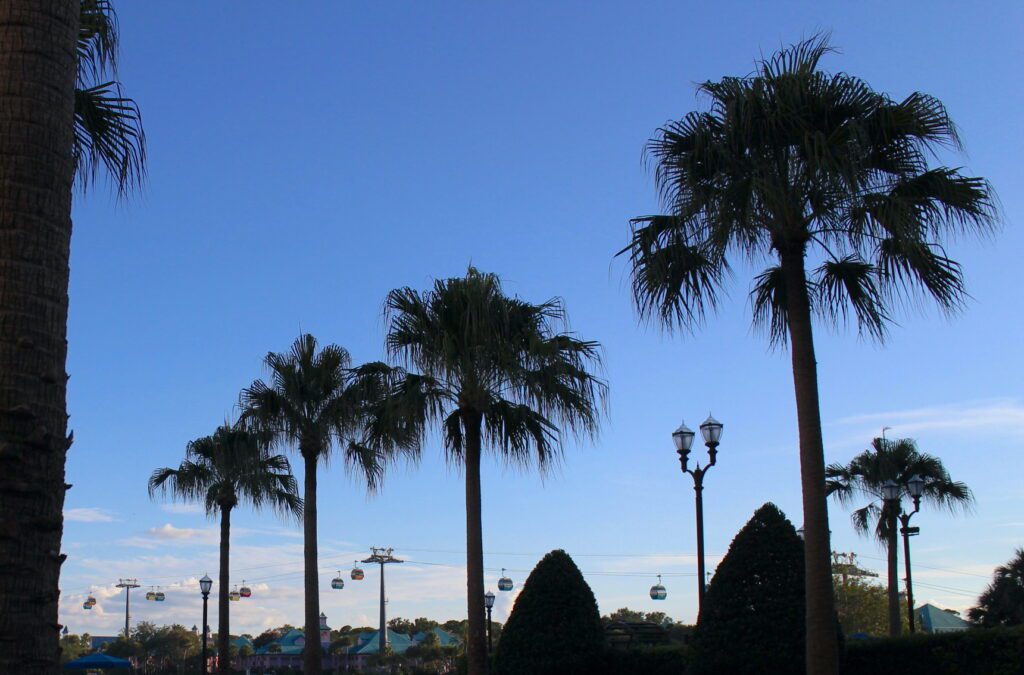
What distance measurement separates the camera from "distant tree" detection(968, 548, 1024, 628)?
30953 millimetres

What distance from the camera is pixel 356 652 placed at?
80.8 meters

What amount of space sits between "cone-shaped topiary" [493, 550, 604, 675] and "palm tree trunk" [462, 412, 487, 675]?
2.00ft

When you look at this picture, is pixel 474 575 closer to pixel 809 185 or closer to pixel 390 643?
pixel 809 185

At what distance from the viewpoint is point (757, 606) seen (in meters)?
16.3

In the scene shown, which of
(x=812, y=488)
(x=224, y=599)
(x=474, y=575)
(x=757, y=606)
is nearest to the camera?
(x=812, y=488)

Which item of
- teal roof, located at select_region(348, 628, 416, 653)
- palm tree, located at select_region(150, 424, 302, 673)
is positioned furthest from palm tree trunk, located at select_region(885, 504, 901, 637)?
teal roof, located at select_region(348, 628, 416, 653)

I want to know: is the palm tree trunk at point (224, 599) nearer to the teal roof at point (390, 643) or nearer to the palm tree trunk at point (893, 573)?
the palm tree trunk at point (893, 573)

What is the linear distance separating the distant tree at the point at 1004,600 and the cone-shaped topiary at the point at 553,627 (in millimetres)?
15894

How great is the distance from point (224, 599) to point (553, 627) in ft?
60.6

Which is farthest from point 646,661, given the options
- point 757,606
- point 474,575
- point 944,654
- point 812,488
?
point 812,488

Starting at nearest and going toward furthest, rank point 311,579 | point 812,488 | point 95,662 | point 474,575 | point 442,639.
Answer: point 812,488
point 474,575
point 311,579
point 95,662
point 442,639

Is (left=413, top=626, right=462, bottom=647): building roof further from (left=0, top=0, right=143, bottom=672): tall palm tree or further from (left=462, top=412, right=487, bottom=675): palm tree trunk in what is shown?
(left=0, top=0, right=143, bottom=672): tall palm tree

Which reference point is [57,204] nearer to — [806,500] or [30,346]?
[30,346]

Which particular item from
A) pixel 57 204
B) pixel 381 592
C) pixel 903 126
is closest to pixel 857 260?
pixel 903 126
